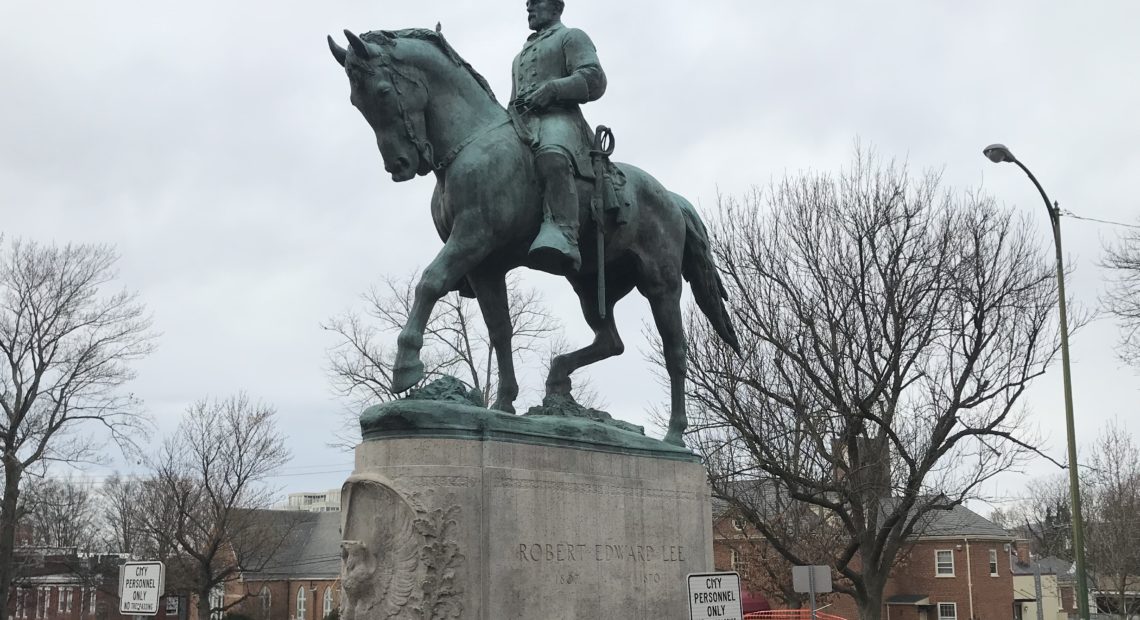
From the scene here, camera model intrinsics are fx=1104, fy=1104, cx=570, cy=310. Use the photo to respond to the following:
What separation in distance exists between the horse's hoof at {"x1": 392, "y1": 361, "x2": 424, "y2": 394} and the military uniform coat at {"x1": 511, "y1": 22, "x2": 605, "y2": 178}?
204 centimetres

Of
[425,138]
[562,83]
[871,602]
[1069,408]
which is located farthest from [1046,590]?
[425,138]

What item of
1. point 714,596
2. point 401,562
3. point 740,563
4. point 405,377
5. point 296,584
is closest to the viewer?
point 401,562

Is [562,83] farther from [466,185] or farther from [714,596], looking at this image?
[714,596]

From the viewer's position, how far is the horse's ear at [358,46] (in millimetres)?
7684

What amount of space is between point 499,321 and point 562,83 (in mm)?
1967

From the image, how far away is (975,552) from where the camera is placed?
5234 centimetres

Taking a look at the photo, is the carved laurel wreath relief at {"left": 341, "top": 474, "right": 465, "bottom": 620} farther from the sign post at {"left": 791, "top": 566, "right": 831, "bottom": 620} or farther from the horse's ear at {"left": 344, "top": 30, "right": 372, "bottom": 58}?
the sign post at {"left": 791, "top": 566, "right": 831, "bottom": 620}

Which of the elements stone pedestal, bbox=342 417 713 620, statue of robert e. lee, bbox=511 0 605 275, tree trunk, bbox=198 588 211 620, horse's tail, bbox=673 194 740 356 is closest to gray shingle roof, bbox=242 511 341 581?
tree trunk, bbox=198 588 211 620

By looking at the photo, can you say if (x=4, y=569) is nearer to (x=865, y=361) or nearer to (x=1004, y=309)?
(x=865, y=361)

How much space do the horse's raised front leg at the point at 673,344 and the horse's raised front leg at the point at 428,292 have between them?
2.32 meters

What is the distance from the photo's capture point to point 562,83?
8711 millimetres

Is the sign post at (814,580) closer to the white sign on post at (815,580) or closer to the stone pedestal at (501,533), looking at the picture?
the white sign on post at (815,580)

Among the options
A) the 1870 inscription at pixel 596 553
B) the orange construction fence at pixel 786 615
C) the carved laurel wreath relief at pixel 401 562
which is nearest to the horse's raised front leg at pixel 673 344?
the 1870 inscription at pixel 596 553

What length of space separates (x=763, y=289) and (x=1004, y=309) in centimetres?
508
